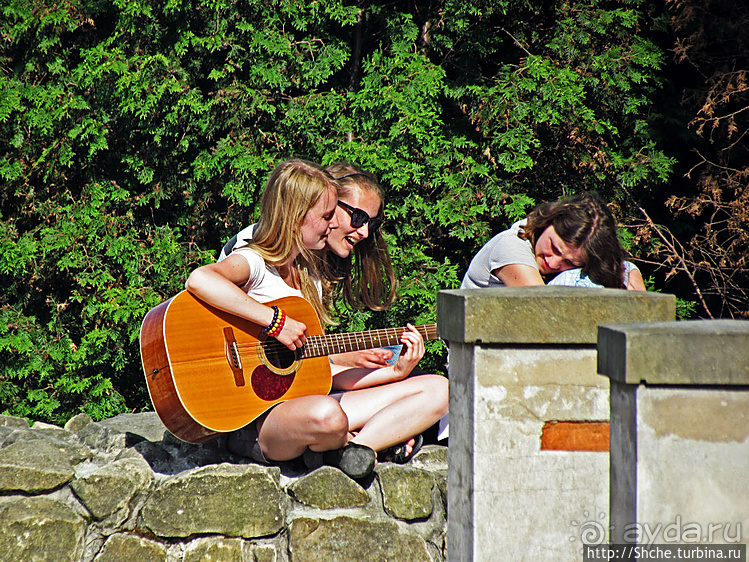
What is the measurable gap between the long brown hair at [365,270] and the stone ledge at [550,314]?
1.69m

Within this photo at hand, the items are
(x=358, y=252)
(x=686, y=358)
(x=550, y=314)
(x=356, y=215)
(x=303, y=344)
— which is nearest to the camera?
(x=686, y=358)

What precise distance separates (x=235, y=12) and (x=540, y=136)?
189cm

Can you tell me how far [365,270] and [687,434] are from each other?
2293mm

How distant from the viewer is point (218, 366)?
289cm

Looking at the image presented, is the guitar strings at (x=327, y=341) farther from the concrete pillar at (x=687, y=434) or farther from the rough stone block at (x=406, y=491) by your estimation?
the concrete pillar at (x=687, y=434)

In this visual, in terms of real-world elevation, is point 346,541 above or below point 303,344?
below

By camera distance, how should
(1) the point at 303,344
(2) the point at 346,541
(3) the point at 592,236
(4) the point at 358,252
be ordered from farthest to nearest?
(4) the point at 358,252
(3) the point at 592,236
(1) the point at 303,344
(2) the point at 346,541

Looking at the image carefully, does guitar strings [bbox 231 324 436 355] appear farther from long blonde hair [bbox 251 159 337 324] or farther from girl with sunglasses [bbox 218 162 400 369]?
long blonde hair [bbox 251 159 337 324]

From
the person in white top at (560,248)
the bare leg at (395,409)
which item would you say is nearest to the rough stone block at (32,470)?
the bare leg at (395,409)

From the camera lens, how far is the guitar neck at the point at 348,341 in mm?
3096

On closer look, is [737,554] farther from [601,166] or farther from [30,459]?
[601,166]

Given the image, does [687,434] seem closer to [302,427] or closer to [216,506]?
[302,427]

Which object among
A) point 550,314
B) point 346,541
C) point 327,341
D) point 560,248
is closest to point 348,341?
point 327,341

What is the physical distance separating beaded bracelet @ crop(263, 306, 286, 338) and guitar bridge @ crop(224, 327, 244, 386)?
0.14 meters
